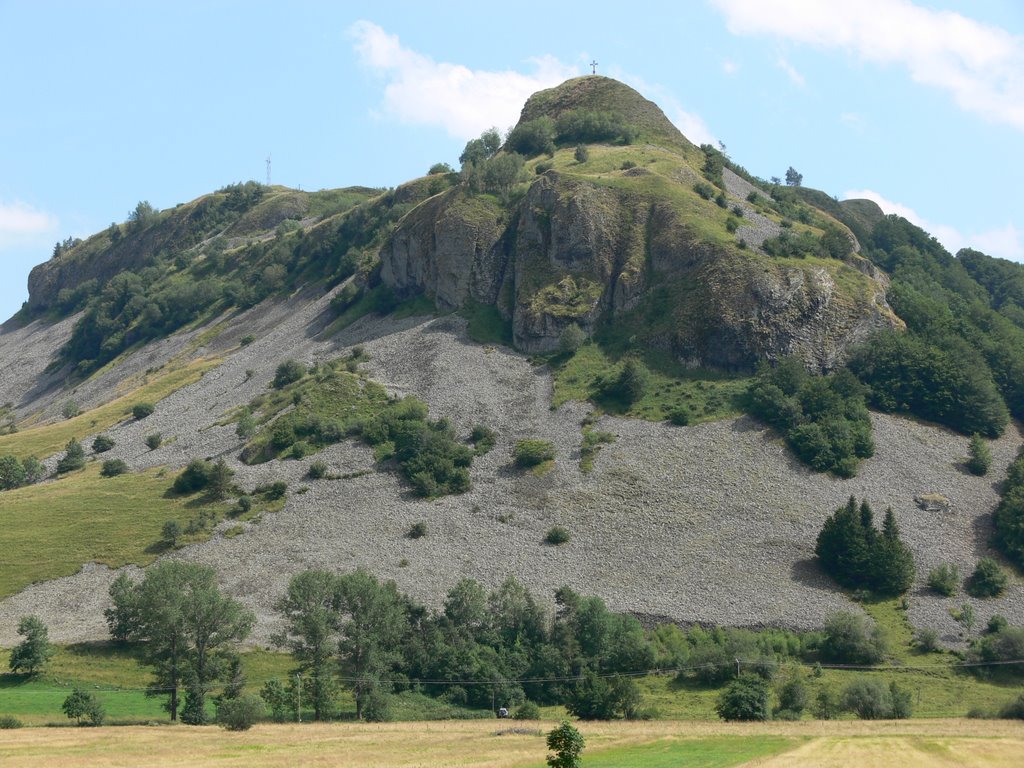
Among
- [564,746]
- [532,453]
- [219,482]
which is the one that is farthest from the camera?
[532,453]

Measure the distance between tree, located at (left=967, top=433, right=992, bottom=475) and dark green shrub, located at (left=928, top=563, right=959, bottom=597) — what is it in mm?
17473

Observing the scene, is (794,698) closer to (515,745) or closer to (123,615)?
(515,745)

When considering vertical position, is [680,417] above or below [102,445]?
above

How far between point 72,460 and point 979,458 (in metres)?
87.3

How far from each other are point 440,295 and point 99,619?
219ft

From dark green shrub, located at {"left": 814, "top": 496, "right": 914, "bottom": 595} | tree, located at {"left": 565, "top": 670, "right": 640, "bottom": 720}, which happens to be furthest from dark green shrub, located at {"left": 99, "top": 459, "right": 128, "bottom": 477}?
dark green shrub, located at {"left": 814, "top": 496, "right": 914, "bottom": 595}

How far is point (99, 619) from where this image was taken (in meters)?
88.4

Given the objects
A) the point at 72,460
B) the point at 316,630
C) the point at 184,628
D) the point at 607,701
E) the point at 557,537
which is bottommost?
the point at 607,701

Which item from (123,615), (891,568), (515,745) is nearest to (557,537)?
(891,568)

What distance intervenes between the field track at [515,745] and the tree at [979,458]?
48.0 m

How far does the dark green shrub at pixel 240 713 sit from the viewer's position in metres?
63.7

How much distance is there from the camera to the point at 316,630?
75875 mm

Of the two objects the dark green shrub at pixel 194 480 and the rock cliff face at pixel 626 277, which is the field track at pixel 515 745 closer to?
the dark green shrub at pixel 194 480

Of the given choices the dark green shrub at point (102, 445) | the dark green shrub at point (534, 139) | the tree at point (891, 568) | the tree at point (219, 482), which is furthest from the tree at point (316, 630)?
the dark green shrub at point (534, 139)
